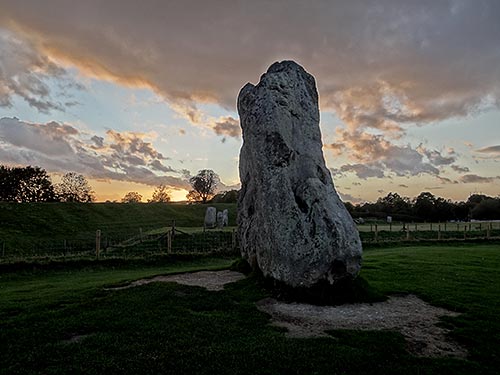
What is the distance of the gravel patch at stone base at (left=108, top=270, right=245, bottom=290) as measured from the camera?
16922mm

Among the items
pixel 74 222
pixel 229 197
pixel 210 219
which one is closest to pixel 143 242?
pixel 210 219

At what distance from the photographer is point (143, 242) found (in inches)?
1409

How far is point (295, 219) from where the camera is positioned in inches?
553

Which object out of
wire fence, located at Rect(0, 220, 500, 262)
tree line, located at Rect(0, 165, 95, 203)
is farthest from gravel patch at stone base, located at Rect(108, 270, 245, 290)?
tree line, located at Rect(0, 165, 95, 203)

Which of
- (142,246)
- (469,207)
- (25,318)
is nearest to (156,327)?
(25,318)

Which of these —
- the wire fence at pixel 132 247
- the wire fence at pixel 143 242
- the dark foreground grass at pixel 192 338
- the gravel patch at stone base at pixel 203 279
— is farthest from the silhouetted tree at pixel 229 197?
the dark foreground grass at pixel 192 338

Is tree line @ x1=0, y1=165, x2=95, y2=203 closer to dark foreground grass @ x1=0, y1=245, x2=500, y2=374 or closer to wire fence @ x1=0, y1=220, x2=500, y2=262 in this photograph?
wire fence @ x1=0, y1=220, x2=500, y2=262

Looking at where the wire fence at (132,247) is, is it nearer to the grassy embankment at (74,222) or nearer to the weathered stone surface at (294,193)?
the grassy embankment at (74,222)

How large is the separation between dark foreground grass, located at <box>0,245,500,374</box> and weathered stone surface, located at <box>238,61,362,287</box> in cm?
201

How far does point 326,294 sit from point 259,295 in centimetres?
237

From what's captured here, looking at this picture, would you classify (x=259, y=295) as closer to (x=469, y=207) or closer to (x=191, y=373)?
(x=191, y=373)

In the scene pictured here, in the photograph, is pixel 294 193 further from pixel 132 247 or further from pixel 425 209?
pixel 425 209

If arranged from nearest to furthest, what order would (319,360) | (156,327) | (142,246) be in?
(319,360) < (156,327) < (142,246)

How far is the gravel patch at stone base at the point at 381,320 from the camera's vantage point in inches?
373
